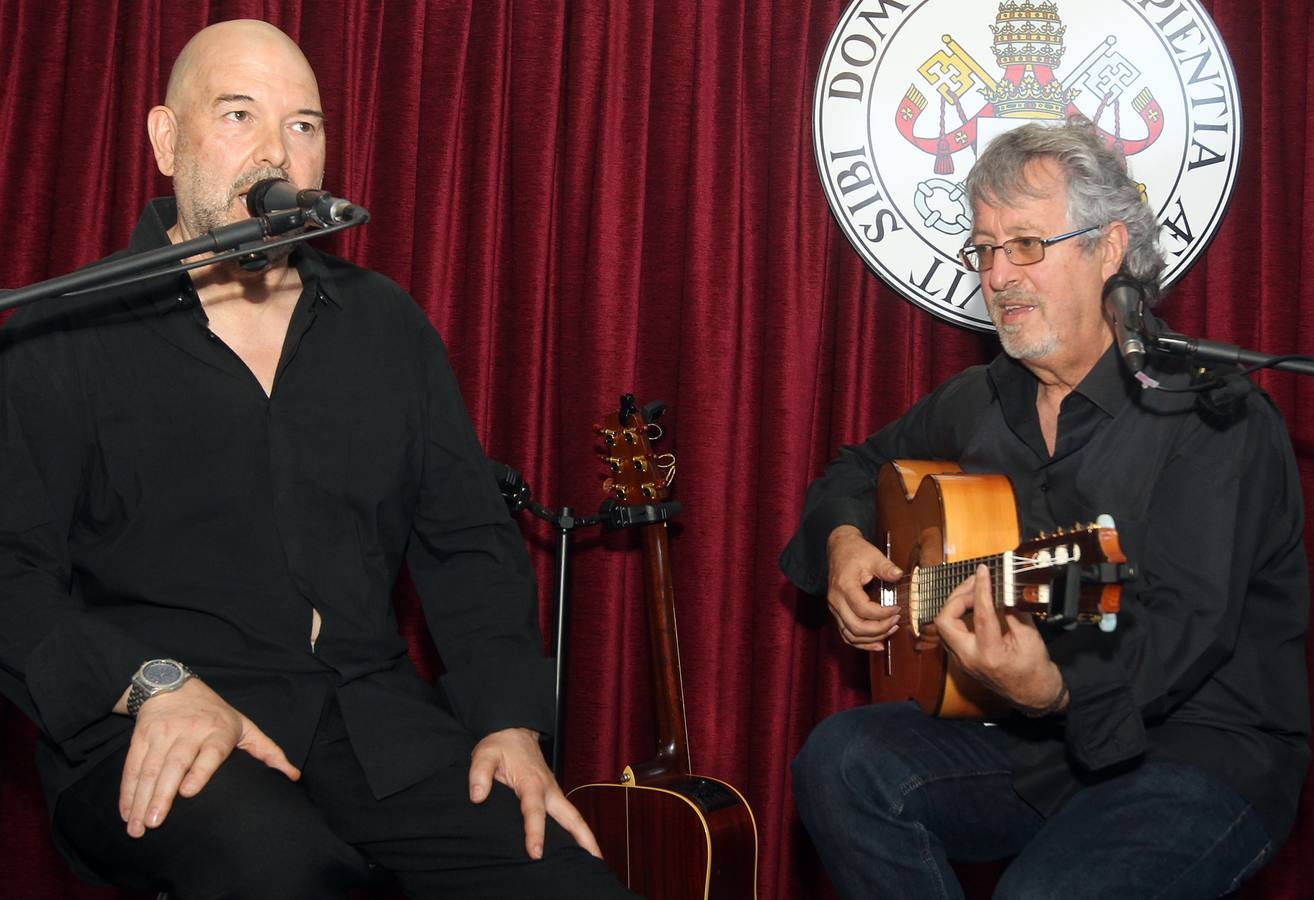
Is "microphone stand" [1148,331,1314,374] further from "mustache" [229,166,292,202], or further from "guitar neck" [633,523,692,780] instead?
"mustache" [229,166,292,202]

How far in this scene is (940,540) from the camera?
221cm

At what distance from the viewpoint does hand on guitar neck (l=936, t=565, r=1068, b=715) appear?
74.2 inches

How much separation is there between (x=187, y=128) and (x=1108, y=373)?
1722 mm

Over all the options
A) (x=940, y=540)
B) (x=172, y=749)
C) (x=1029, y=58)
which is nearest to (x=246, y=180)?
(x=172, y=749)

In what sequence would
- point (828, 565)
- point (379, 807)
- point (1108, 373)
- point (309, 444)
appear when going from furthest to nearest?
1. point (828, 565)
2. point (1108, 373)
3. point (309, 444)
4. point (379, 807)

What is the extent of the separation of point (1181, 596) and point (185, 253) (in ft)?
5.21

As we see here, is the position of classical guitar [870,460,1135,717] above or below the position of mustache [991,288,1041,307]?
below

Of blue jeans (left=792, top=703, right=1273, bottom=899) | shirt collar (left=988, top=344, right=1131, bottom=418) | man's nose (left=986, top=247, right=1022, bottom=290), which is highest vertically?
man's nose (left=986, top=247, right=1022, bottom=290)

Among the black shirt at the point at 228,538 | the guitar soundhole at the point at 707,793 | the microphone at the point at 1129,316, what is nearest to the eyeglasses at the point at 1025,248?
the microphone at the point at 1129,316

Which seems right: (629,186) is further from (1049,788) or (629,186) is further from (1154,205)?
(1049,788)

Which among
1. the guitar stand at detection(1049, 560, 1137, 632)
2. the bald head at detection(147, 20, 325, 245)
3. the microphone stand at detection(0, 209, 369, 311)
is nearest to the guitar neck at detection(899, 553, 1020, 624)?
the guitar stand at detection(1049, 560, 1137, 632)

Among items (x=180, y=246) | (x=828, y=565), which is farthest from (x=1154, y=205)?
(x=180, y=246)

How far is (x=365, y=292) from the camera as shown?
239 cm

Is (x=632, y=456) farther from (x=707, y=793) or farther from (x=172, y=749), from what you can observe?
(x=172, y=749)
